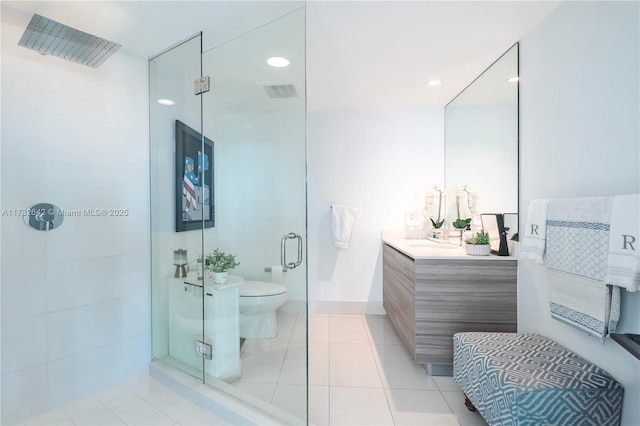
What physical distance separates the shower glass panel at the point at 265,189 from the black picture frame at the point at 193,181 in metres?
0.06

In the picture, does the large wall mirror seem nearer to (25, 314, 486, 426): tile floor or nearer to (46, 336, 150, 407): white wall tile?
(25, 314, 486, 426): tile floor

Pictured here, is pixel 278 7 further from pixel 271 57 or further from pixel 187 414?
pixel 187 414

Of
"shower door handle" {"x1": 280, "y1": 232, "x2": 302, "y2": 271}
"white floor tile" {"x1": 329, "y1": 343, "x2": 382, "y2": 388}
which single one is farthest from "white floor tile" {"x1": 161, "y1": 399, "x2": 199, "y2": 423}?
"shower door handle" {"x1": 280, "y1": 232, "x2": 302, "y2": 271}

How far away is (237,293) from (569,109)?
84.5 inches

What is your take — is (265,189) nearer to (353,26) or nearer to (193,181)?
(193,181)

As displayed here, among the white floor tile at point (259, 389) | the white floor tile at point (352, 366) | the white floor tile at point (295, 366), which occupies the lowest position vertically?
the white floor tile at point (352, 366)

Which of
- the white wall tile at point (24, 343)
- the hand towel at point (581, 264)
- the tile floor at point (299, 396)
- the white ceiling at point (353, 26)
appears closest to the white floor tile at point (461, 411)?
the tile floor at point (299, 396)

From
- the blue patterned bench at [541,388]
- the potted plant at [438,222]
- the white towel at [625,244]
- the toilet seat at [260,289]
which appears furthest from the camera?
the potted plant at [438,222]

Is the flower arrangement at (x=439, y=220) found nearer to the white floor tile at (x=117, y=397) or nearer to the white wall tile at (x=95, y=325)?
the white wall tile at (x=95, y=325)

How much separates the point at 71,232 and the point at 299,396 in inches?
65.8

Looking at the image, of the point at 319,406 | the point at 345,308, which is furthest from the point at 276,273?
the point at 345,308

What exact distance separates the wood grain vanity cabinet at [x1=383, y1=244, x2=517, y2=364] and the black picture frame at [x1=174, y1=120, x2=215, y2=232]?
1.48 m

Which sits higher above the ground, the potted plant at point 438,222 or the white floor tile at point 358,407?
the potted plant at point 438,222

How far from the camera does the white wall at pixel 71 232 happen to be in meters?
1.61
